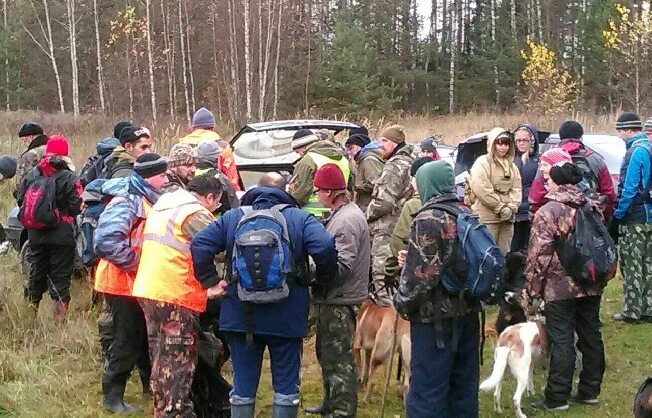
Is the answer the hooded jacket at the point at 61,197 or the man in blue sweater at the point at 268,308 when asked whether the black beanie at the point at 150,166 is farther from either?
the hooded jacket at the point at 61,197

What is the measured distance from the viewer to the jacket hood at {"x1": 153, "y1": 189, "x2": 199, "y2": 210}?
15.0 feet

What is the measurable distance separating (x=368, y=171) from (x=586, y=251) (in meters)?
2.34

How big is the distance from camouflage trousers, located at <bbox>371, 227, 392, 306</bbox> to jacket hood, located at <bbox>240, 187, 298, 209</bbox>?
1986 mm

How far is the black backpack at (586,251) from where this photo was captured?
5.05 m

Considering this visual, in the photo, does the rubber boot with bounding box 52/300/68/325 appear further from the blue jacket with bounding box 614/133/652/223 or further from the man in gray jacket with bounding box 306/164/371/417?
the blue jacket with bounding box 614/133/652/223

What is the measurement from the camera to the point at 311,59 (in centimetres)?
3056

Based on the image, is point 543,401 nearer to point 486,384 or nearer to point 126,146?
point 486,384

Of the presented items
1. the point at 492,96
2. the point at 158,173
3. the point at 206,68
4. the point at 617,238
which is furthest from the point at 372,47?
the point at 158,173

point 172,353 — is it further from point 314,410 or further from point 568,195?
point 568,195

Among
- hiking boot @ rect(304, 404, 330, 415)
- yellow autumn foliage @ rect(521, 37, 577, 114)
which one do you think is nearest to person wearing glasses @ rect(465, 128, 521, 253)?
hiking boot @ rect(304, 404, 330, 415)

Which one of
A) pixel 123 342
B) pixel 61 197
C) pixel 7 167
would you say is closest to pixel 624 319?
pixel 123 342

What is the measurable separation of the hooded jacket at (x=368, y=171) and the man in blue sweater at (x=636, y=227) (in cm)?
227

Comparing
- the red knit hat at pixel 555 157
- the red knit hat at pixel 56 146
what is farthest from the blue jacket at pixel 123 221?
the red knit hat at pixel 555 157

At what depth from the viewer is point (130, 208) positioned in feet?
16.6
